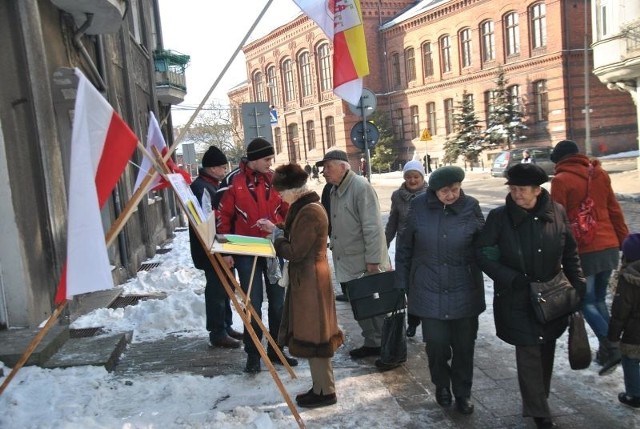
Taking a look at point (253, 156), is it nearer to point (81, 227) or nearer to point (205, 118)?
point (81, 227)

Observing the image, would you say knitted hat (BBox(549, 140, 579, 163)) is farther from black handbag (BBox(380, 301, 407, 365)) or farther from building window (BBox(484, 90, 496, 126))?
building window (BBox(484, 90, 496, 126))

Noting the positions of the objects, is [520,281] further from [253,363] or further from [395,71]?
[395,71]

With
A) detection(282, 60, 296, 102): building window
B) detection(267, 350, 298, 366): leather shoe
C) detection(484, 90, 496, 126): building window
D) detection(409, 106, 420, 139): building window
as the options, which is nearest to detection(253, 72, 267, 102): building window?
detection(282, 60, 296, 102): building window

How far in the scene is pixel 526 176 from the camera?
3600 mm

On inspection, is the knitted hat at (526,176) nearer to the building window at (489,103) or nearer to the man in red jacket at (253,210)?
the man in red jacket at (253,210)

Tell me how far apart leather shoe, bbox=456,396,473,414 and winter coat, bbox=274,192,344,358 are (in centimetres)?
95

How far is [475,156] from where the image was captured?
118 feet

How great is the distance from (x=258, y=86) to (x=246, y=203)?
53814mm

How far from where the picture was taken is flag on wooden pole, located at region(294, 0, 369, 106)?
16.5ft

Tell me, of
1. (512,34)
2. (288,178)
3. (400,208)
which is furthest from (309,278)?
(512,34)

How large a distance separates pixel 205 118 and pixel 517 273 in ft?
190

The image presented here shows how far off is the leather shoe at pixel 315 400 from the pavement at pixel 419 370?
0.49 m

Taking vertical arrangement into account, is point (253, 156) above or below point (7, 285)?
above

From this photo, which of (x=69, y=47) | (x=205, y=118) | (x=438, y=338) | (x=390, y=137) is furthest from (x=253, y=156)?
(x=205, y=118)
